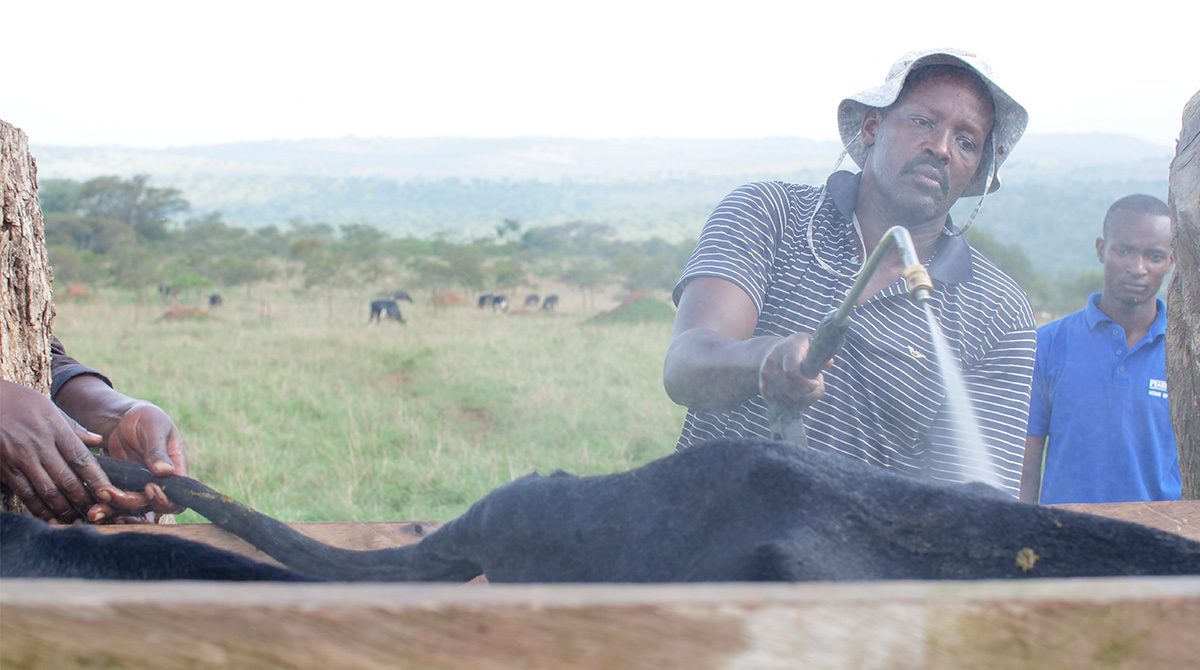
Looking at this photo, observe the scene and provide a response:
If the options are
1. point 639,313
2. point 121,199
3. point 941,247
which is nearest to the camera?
point 941,247

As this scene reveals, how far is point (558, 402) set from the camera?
8.12 m

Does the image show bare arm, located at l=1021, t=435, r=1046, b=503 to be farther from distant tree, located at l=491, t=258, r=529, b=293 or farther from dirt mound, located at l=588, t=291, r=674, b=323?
distant tree, located at l=491, t=258, r=529, b=293

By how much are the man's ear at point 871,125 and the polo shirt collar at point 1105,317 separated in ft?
4.65

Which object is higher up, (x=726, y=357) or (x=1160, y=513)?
(x=726, y=357)

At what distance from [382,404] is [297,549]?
→ 679 centimetres

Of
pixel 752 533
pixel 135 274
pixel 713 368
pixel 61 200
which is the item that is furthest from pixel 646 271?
pixel 61 200

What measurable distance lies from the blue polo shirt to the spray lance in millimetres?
1720

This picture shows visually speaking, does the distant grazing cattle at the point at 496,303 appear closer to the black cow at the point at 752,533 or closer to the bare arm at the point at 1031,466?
the bare arm at the point at 1031,466

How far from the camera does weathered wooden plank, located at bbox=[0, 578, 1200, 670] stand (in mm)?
638

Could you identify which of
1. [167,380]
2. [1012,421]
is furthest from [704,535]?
[167,380]

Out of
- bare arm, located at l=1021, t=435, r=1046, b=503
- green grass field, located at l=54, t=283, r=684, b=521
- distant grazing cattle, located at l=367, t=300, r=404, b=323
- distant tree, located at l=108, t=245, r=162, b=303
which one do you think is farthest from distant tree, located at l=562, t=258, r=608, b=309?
bare arm, located at l=1021, t=435, r=1046, b=503

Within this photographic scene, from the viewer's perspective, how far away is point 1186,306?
1.99 metres

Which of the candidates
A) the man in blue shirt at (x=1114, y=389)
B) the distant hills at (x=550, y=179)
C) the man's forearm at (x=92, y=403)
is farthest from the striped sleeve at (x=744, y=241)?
the distant hills at (x=550, y=179)

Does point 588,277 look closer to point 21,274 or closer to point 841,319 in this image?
point 21,274
